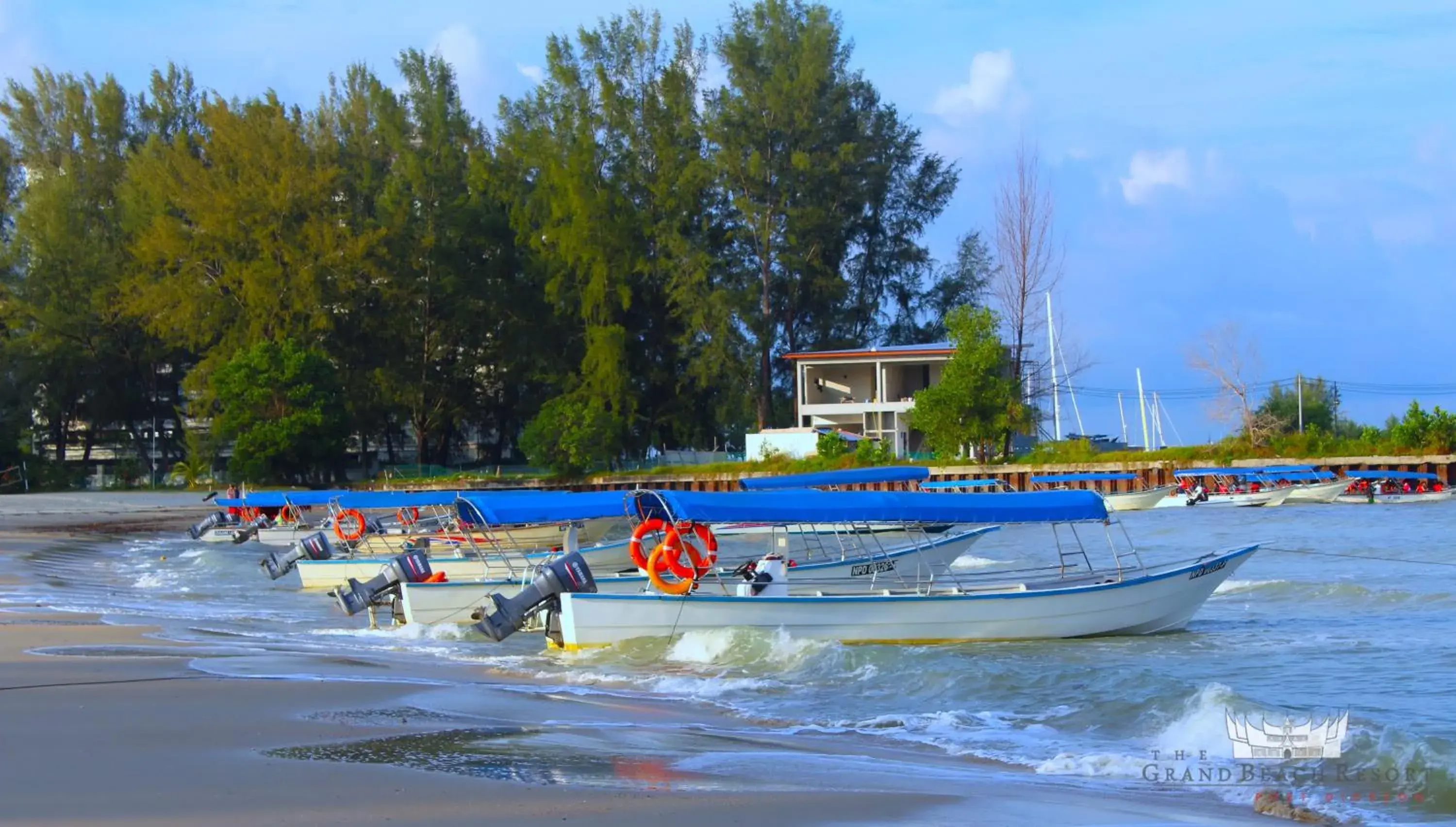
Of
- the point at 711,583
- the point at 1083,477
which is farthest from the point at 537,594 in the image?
the point at 1083,477

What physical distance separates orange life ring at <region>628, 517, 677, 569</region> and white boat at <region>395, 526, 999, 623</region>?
1.84 ft

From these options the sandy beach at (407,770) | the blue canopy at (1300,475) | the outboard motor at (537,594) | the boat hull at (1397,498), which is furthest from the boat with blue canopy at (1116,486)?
the sandy beach at (407,770)

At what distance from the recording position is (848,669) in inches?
589

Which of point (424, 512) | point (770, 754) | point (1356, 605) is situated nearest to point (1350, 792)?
point (770, 754)

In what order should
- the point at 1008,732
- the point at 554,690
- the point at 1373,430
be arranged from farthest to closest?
the point at 1373,430, the point at 554,690, the point at 1008,732

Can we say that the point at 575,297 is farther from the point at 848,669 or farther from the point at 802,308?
the point at 848,669

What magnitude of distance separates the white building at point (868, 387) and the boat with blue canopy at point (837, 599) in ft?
141

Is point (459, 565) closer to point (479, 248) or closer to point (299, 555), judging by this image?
point (299, 555)

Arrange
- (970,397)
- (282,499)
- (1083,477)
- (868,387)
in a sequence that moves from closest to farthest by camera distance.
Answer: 1. (282,499)
2. (1083,477)
3. (970,397)
4. (868,387)

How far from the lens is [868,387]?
6456cm

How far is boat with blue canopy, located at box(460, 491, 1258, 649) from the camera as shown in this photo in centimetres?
1633

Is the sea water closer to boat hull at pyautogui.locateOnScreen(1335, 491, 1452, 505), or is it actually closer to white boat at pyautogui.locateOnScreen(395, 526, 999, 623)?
white boat at pyautogui.locateOnScreen(395, 526, 999, 623)

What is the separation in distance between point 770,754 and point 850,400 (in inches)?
2125

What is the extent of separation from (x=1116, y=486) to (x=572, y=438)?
23.7 metres
